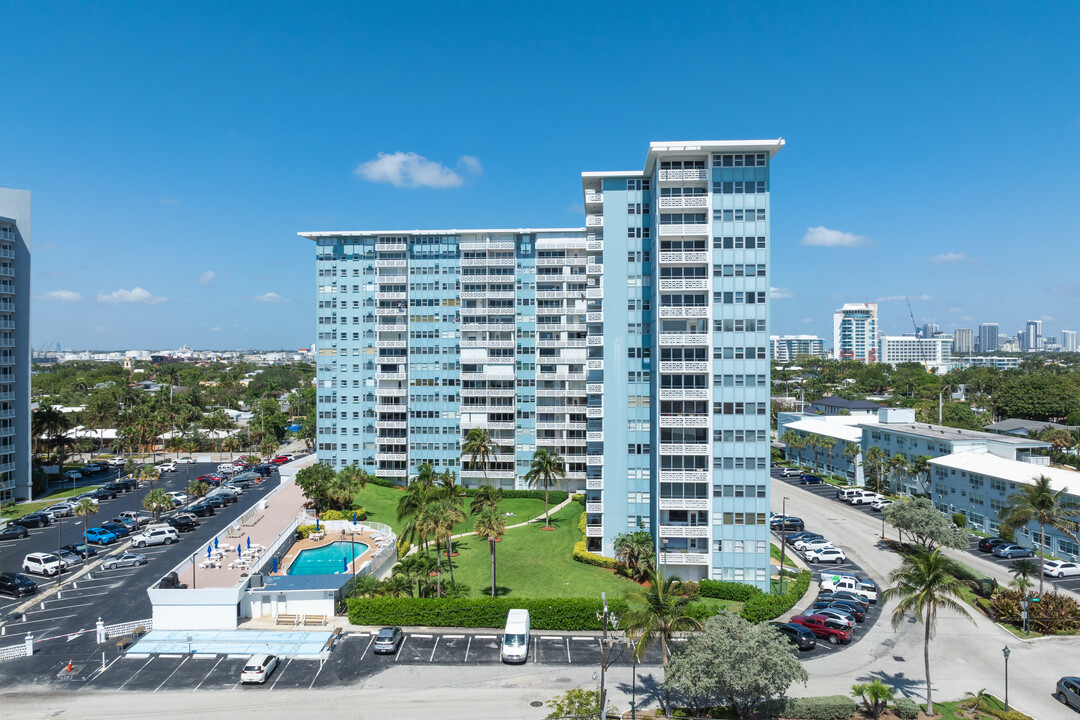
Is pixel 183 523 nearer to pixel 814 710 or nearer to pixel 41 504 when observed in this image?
pixel 41 504

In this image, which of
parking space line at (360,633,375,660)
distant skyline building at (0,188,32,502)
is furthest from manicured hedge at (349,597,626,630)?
distant skyline building at (0,188,32,502)

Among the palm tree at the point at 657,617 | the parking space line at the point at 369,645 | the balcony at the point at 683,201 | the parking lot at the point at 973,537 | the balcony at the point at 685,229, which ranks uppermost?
the balcony at the point at 683,201

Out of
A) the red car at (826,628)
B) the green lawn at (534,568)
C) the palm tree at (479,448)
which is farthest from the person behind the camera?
the palm tree at (479,448)

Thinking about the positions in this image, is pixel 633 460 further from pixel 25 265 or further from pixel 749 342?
pixel 25 265

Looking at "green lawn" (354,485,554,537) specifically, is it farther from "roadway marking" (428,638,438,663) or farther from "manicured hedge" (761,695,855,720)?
"manicured hedge" (761,695,855,720)

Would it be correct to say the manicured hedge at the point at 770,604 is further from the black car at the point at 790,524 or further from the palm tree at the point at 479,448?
the palm tree at the point at 479,448

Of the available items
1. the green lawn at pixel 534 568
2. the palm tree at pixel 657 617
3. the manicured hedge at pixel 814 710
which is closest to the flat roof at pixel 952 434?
the green lawn at pixel 534 568

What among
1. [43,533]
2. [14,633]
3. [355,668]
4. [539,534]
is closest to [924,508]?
[539,534]
